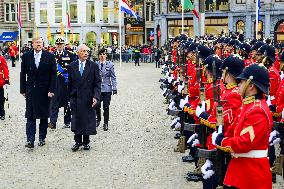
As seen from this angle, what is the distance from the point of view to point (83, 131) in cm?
1184

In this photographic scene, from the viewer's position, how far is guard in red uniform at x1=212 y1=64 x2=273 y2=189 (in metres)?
5.66

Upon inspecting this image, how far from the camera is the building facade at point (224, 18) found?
2036 inches

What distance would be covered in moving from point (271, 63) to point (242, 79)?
5.26 meters

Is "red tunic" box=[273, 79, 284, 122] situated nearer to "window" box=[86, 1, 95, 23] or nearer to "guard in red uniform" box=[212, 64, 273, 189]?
"guard in red uniform" box=[212, 64, 273, 189]

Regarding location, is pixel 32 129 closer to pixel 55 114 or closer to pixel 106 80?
pixel 55 114

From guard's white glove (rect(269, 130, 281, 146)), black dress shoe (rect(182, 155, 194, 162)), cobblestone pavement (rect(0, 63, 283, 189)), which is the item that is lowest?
cobblestone pavement (rect(0, 63, 283, 189))

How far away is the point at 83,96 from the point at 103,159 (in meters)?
1.60

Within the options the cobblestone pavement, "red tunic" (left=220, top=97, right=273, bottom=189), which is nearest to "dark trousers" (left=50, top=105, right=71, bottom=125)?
the cobblestone pavement

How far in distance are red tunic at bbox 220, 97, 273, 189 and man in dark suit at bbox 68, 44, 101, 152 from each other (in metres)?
6.32

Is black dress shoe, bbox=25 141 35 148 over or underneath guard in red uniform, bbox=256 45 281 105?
underneath

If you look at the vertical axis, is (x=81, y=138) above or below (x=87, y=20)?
below

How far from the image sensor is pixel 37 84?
40.2 feet

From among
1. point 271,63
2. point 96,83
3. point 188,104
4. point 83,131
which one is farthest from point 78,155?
point 271,63

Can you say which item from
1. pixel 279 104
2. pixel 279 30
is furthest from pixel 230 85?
pixel 279 30
